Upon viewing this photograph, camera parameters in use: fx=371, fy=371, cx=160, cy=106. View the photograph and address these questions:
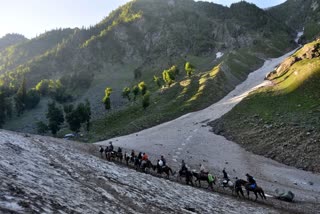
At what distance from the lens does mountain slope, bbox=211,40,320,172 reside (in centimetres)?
6788

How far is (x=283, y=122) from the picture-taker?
81500 mm

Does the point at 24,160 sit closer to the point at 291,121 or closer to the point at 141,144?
the point at 141,144

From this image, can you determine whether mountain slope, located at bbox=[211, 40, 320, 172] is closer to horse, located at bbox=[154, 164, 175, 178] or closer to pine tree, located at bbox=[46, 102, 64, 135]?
horse, located at bbox=[154, 164, 175, 178]

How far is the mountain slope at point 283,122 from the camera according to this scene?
6788 centimetres

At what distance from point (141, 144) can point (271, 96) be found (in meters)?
46.5

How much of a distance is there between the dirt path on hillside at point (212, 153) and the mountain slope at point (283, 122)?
2.90 meters

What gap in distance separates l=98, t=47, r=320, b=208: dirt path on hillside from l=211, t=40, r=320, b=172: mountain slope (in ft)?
9.51

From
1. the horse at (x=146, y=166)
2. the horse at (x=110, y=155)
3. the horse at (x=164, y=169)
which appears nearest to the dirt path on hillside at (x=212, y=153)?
the horse at (x=110, y=155)

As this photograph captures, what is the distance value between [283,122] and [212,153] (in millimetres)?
18431

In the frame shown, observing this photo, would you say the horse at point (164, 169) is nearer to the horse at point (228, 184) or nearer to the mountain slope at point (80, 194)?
the horse at point (228, 184)

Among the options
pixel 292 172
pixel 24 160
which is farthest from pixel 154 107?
pixel 24 160

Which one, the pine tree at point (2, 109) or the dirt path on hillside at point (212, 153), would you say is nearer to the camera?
the dirt path on hillside at point (212, 153)

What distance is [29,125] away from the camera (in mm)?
192750

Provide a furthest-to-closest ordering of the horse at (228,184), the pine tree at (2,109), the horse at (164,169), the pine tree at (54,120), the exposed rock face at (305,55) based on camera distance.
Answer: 1. the pine tree at (2,109)
2. the pine tree at (54,120)
3. the exposed rock face at (305,55)
4. the horse at (164,169)
5. the horse at (228,184)
